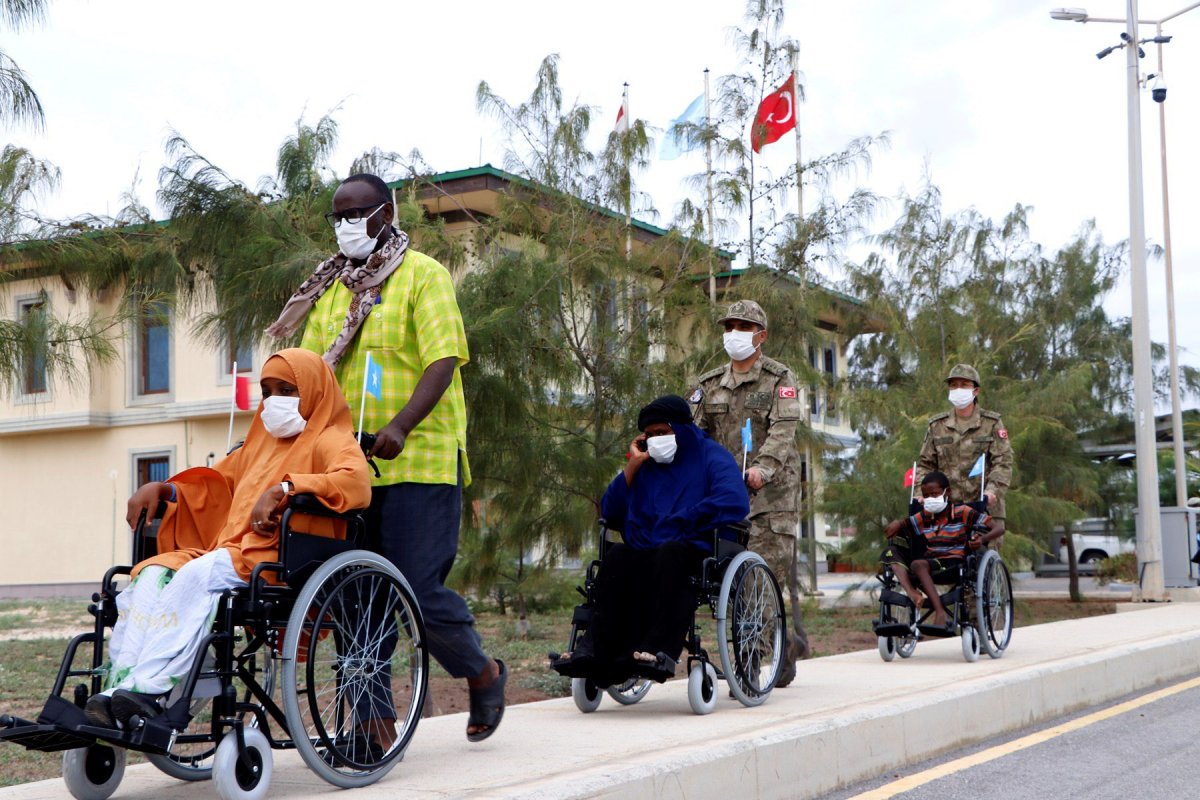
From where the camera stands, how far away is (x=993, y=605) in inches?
358

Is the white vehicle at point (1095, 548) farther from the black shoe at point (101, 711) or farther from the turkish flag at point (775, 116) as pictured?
the black shoe at point (101, 711)

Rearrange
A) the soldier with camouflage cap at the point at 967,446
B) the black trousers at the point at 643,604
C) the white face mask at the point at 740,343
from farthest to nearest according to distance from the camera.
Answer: the soldier with camouflage cap at the point at 967,446 < the white face mask at the point at 740,343 < the black trousers at the point at 643,604

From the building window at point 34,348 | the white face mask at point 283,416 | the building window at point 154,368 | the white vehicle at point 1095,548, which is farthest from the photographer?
the building window at point 154,368

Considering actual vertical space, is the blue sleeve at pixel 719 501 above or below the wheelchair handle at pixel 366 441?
below

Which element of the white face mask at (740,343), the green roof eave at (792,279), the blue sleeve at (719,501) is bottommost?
the blue sleeve at (719,501)

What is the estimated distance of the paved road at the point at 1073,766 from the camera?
17.3 ft

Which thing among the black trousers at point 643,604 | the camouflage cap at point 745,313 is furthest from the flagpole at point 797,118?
the black trousers at point 643,604

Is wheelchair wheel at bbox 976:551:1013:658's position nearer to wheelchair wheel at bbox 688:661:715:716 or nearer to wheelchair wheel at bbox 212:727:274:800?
wheelchair wheel at bbox 688:661:715:716

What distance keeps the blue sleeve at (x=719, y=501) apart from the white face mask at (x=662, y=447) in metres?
0.18

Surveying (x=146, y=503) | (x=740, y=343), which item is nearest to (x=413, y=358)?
(x=146, y=503)

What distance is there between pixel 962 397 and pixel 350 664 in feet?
21.5

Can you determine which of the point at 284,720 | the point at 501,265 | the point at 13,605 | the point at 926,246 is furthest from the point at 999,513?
the point at 13,605

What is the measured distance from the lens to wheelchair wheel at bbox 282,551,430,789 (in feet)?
12.9

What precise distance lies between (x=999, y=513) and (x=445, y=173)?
14.9 ft
